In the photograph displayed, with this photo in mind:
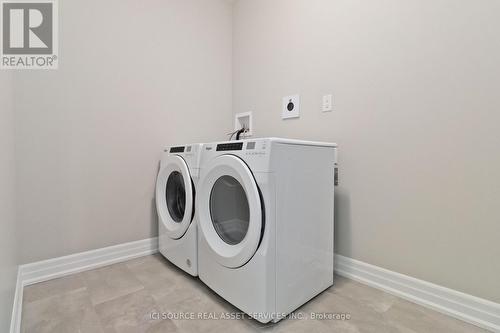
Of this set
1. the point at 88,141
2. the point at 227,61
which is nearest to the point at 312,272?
the point at 88,141

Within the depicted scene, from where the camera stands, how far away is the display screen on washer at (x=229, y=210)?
46.1 inches

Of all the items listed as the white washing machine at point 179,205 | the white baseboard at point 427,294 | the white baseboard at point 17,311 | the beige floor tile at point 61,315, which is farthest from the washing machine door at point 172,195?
the white baseboard at point 427,294

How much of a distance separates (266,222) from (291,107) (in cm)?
108

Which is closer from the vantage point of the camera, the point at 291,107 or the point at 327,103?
the point at 327,103

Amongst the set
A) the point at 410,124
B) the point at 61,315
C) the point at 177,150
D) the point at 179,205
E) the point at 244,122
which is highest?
the point at 244,122

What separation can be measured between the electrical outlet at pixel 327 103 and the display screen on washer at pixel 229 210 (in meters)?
0.85

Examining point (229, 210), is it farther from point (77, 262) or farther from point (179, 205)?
point (77, 262)

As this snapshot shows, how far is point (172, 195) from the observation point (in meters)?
1.74

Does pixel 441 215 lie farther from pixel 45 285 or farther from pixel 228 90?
pixel 45 285

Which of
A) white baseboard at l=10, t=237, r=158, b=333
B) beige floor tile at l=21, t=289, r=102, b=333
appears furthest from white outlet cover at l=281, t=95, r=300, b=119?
beige floor tile at l=21, t=289, r=102, b=333

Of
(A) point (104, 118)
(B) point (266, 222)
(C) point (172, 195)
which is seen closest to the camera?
(B) point (266, 222)

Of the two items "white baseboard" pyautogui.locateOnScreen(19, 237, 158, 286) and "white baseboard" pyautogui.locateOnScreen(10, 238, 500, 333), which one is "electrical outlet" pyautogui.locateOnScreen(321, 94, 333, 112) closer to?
"white baseboard" pyautogui.locateOnScreen(10, 238, 500, 333)

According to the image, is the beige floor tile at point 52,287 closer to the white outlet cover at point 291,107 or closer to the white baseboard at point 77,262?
the white baseboard at point 77,262

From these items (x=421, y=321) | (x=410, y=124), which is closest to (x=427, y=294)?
(x=421, y=321)
